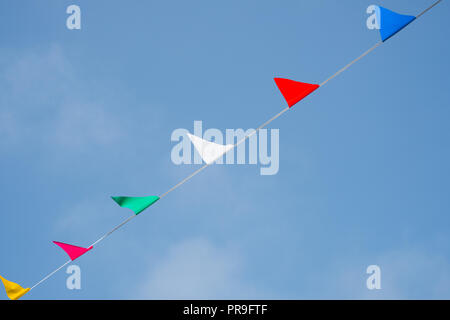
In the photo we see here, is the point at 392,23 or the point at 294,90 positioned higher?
the point at 392,23

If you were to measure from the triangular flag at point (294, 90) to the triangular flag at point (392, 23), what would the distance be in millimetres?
1076

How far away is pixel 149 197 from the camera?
743 centimetres

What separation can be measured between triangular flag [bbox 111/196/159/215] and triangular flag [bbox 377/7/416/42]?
355 cm

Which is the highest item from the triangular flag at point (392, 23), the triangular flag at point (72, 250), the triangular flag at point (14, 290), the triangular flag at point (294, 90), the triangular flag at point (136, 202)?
the triangular flag at point (392, 23)

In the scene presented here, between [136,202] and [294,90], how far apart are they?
2469 mm

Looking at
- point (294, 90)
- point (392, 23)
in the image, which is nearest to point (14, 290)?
point (294, 90)

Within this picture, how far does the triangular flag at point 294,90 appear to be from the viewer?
24.9 ft

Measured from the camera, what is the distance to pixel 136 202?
738 centimetres

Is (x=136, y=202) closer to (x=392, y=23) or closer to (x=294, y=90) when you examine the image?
(x=294, y=90)

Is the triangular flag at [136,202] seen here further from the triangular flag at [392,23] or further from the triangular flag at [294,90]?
the triangular flag at [392,23]

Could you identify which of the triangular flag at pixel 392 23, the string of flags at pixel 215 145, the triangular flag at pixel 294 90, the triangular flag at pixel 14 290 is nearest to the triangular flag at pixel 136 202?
the string of flags at pixel 215 145
